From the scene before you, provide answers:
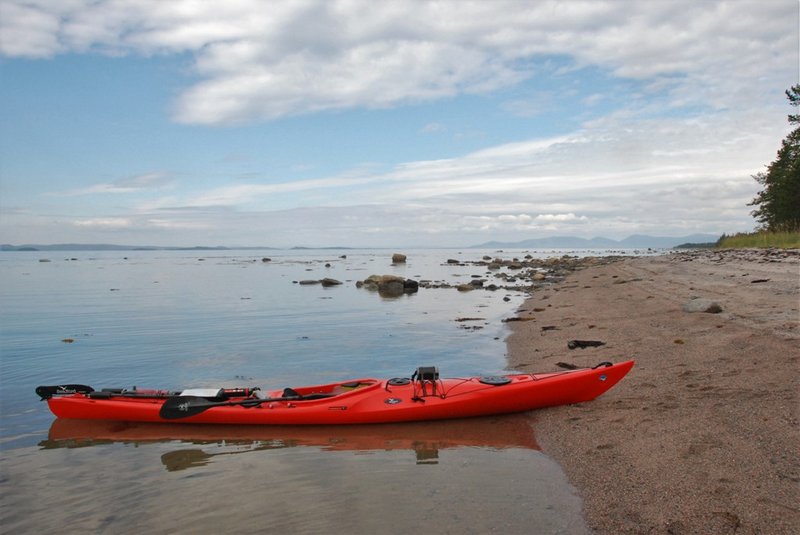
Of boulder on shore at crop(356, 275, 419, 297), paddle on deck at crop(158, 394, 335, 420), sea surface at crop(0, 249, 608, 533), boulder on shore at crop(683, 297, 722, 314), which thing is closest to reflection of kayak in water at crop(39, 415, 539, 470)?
sea surface at crop(0, 249, 608, 533)

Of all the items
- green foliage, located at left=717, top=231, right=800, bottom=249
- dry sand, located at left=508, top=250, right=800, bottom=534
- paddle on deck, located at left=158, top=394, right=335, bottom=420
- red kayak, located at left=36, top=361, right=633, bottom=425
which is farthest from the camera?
green foliage, located at left=717, top=231, right=800, bottom=249

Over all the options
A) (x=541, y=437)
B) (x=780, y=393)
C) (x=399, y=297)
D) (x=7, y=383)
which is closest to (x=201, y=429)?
(x=541, y=437)

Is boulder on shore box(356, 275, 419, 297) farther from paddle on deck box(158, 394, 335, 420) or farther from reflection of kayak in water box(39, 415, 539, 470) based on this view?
reflection of kayak in water box(39, 415, 539, 470)

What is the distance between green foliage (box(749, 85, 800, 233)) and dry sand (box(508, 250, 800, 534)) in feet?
86.7

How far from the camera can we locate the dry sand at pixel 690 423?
3.66 metres

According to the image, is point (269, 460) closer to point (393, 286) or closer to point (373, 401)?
point (373, 401)

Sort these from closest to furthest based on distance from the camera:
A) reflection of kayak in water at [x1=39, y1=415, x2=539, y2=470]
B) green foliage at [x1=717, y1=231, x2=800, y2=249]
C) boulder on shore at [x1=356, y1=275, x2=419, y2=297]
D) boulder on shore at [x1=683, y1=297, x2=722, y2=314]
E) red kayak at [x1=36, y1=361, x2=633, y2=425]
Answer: reflection of kayak in water at [x1=39, y1=415, x2=539, y2=470], red kayak at [x1=36, y1=361, x2=633, y2=425], boulder on shore at [x1=683, y1=297, x2=722, y2=314], boulder on shore at [x1=356, y1=275, x2=419, y2=297], green foliage at [x1=717, y1=231, x2=800, y2=249]

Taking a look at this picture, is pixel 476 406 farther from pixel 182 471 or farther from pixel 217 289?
pixel 217 289

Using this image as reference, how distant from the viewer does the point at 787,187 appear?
33312mm

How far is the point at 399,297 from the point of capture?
23.1m

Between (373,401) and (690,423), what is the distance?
3.53 m

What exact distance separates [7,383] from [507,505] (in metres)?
9.71

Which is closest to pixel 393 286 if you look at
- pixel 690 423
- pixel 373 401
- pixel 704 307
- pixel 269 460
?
pixel 704 307

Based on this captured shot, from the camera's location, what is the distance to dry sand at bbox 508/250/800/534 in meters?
3.66
